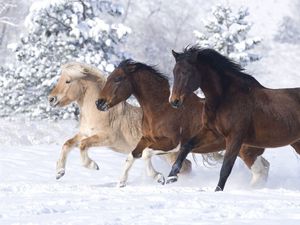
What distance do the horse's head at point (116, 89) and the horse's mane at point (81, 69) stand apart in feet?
4.98

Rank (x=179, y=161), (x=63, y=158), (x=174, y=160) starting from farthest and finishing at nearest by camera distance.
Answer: (x=174, y=160) < (x=63, y=158) < (x=179, y=161)

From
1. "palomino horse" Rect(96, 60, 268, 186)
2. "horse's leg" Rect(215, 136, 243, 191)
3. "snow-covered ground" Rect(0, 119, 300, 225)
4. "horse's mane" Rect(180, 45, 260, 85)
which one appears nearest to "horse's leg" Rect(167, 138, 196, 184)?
"snow-covered ground" Rect(0, 119, 300, 225)

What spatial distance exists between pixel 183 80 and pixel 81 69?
3.17 metres

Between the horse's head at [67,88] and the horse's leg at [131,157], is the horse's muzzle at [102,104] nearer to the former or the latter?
the horse's leg at [131,157]

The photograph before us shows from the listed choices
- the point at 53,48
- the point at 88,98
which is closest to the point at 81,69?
the point at 88,98

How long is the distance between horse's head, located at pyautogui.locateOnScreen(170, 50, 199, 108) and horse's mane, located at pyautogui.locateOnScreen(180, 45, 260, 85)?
90 millimetres

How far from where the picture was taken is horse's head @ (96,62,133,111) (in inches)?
358

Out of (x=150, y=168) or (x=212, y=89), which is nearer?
(x=212, y=89)

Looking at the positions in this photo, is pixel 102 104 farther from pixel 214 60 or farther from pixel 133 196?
pixel 133 196

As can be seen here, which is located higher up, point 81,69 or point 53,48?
point 81,69

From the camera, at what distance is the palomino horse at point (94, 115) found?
10.2m

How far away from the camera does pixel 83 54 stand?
22891 millimetres

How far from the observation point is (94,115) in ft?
33.7

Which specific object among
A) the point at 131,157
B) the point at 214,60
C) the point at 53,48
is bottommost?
the point at 53,48
